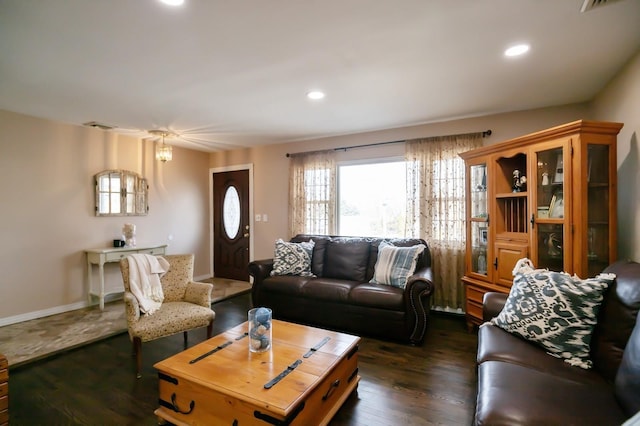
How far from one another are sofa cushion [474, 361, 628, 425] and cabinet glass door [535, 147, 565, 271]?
4.33ft

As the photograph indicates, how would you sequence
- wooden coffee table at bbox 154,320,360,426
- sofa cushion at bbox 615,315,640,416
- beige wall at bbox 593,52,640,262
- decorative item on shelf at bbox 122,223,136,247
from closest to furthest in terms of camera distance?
sofa cushion at bbox 615,315,640,416 → wooden coffee table at bbox 154,320,360,426 → beige wall at bbox 593,52,640,262 → decorative item on shelf at bbox 122,223,136,247

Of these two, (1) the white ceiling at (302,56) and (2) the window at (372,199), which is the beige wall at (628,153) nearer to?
(1) the white ceiling at (302,56)

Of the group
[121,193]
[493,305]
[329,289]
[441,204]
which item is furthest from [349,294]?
[121,193]

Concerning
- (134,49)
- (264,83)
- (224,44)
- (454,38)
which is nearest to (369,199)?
(264,83)

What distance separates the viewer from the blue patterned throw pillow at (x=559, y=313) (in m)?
1.67

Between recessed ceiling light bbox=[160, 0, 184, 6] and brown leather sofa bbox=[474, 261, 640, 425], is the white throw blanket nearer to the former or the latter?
recessed ceiling light bbox=[160, 0, 184, 6]

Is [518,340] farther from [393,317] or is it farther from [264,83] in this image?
[264,83]

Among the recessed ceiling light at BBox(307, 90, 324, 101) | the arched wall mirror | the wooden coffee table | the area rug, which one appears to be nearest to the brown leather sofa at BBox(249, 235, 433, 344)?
the wooden coffee table

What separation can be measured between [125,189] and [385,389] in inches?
177

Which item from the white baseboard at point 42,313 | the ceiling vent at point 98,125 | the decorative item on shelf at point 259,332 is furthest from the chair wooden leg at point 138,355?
the ceiling vent at point 98,125

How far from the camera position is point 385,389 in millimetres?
2203

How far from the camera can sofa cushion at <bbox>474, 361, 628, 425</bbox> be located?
119cm

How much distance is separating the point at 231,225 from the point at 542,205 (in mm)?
4789

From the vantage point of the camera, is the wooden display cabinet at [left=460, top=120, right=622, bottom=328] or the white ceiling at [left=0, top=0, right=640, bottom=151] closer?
the white ceiling at [left=0, top=0, right=640, bottom=151]
